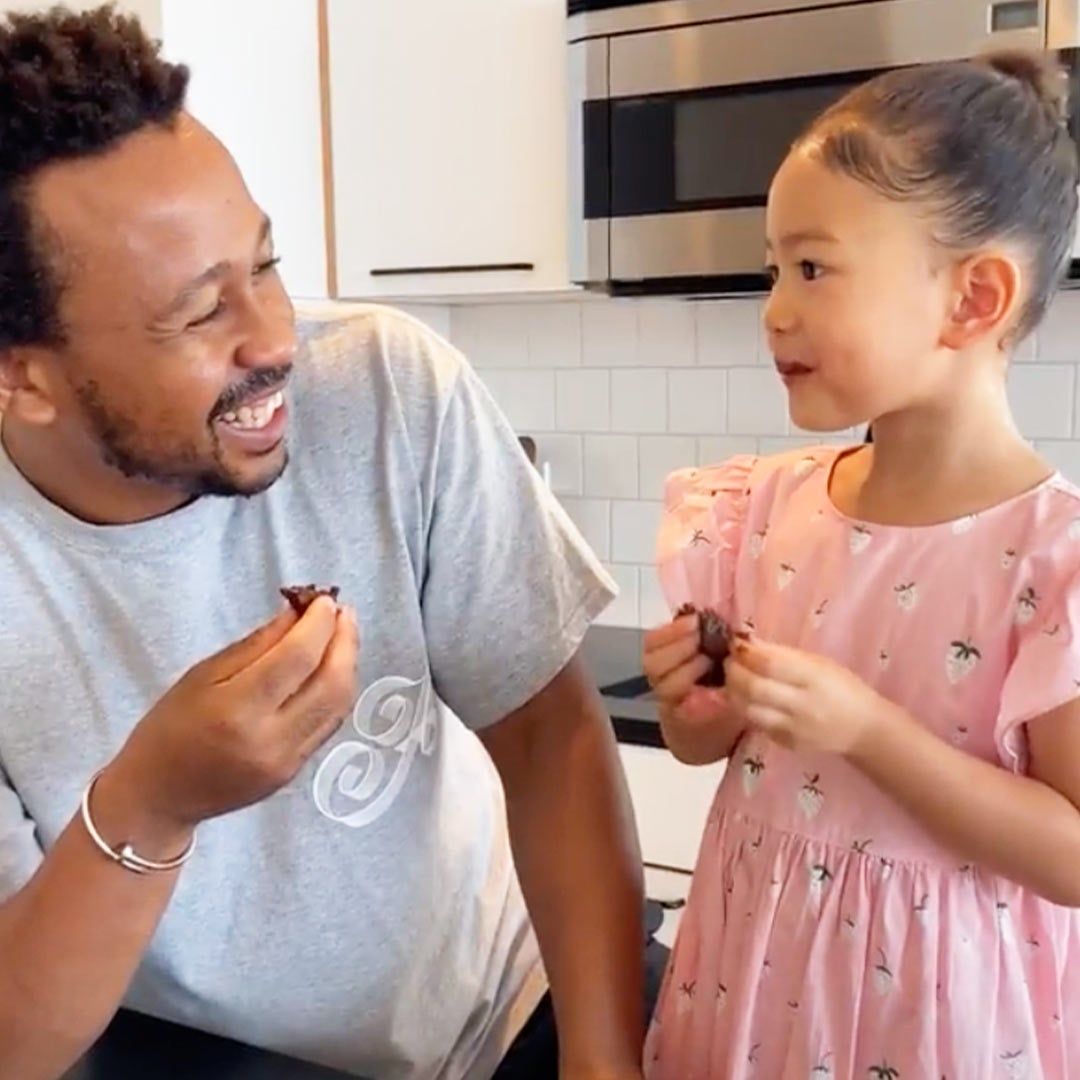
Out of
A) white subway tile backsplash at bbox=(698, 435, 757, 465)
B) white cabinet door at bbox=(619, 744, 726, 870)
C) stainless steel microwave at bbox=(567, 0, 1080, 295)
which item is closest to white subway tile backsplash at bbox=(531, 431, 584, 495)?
white subway tile backsplash at bbox=(698, 435, 757, 465)

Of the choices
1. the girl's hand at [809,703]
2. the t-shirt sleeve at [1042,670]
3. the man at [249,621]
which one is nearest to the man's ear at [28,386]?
the man at [249,621]

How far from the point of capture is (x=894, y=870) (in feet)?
3.35

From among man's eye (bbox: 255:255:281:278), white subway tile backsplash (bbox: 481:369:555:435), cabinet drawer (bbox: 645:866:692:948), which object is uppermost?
man's eye (bbox: 255:255:281:278)

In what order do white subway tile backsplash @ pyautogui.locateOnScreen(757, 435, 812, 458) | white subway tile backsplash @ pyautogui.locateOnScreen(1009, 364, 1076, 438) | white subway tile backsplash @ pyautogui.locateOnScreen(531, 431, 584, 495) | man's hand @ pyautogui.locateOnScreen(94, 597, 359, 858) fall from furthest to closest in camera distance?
white subway tile backsplash @ pyautogui.locateOnScreen(531, 431, 584, 495)
white subway tile backsplash @ pyautogui.locateOnScreen(757, 435, 812, 458)
white subway tile backsplash @ pyautogui.locateOnScreen(1009, 364, 1076, 438)
man's hand @ pyautogui.locateOnScreen(94, 597, 359, 858)

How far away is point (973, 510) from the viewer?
1030 millimetres

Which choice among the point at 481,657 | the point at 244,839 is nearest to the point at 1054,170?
the point at 481,657

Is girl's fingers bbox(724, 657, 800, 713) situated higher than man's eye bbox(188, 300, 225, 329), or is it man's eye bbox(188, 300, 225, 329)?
man's eye bbox(188, 300, 225, 329)

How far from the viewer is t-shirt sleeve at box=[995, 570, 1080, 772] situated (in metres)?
0.94

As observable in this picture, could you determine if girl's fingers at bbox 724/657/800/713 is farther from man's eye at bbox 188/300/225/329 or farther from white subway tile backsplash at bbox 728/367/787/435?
white subway tile backsplash at bbox 728/367/787/435

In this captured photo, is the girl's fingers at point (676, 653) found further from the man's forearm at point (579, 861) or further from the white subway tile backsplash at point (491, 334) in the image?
the white subway tile backsplash at point (491, 334)

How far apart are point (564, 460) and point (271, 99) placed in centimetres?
78

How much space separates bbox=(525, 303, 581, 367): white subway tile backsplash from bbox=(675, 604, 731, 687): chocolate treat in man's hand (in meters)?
1.63

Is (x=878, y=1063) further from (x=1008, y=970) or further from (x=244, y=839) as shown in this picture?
(x=244, y=839)

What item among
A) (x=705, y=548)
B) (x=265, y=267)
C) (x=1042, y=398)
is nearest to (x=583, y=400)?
(x=1042, y=398)
